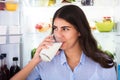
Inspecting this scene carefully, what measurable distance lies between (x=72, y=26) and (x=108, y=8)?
926 mm

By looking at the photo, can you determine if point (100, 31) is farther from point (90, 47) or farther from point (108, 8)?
point (90, 47)

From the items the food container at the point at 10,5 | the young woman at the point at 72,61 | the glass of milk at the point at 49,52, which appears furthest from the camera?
Answer: the food container at the point at 10,5

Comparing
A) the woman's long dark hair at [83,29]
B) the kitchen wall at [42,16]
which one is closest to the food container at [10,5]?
the kitchen wall at [42,16]

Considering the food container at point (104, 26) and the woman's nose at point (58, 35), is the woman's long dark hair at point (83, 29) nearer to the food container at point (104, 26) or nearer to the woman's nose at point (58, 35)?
the woman's nose at point (58, 35)

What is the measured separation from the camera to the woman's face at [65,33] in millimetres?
962

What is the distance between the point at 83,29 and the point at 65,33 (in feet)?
0.42

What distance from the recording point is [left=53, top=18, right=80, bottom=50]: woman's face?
96cm

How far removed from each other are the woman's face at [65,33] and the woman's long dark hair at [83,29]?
2 centimetres

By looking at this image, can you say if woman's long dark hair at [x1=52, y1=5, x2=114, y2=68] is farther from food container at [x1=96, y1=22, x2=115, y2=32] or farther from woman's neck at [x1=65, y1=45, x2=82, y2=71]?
food container at [x1=96, y1=22, x2=115, y2=32]

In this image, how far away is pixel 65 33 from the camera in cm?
97

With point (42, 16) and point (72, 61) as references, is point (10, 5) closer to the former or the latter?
point (42, 16)

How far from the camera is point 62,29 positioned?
0.98 metres

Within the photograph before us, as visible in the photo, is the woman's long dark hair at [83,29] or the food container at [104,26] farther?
the food container at [104,26]

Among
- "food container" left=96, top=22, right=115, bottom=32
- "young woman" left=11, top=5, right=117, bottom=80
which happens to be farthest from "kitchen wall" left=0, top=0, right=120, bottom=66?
"young woman" left=11, top=5, right=117, bottom=80
